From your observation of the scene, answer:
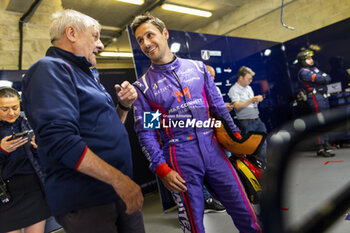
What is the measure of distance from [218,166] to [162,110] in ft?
1.43

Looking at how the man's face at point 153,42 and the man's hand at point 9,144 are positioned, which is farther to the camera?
the man's hand at point 9,144

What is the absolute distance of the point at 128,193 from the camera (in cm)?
80

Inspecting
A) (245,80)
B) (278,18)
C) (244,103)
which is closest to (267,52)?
(278,18)

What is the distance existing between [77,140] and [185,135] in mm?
676

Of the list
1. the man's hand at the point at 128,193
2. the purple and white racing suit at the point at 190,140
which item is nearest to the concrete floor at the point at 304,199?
the purple and white racing suit at the point at 190,140

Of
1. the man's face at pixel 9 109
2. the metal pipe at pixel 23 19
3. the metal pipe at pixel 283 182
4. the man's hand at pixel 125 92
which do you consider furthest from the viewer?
the metal pipe at pixel 23 19

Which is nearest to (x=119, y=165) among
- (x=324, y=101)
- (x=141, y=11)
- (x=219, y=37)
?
(x=219, y=37)

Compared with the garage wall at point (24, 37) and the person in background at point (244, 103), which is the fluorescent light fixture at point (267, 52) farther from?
the garage wall at point (24, 37)

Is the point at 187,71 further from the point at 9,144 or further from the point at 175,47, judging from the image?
the point at 175,47

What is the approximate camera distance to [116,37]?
327 inches

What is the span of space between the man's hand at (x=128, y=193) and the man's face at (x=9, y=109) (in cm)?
170

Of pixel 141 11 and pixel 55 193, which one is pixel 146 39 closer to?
pixel 55 193

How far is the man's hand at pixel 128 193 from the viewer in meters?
0.80

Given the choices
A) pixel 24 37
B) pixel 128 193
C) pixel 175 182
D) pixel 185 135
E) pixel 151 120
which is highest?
pixel 24 37
